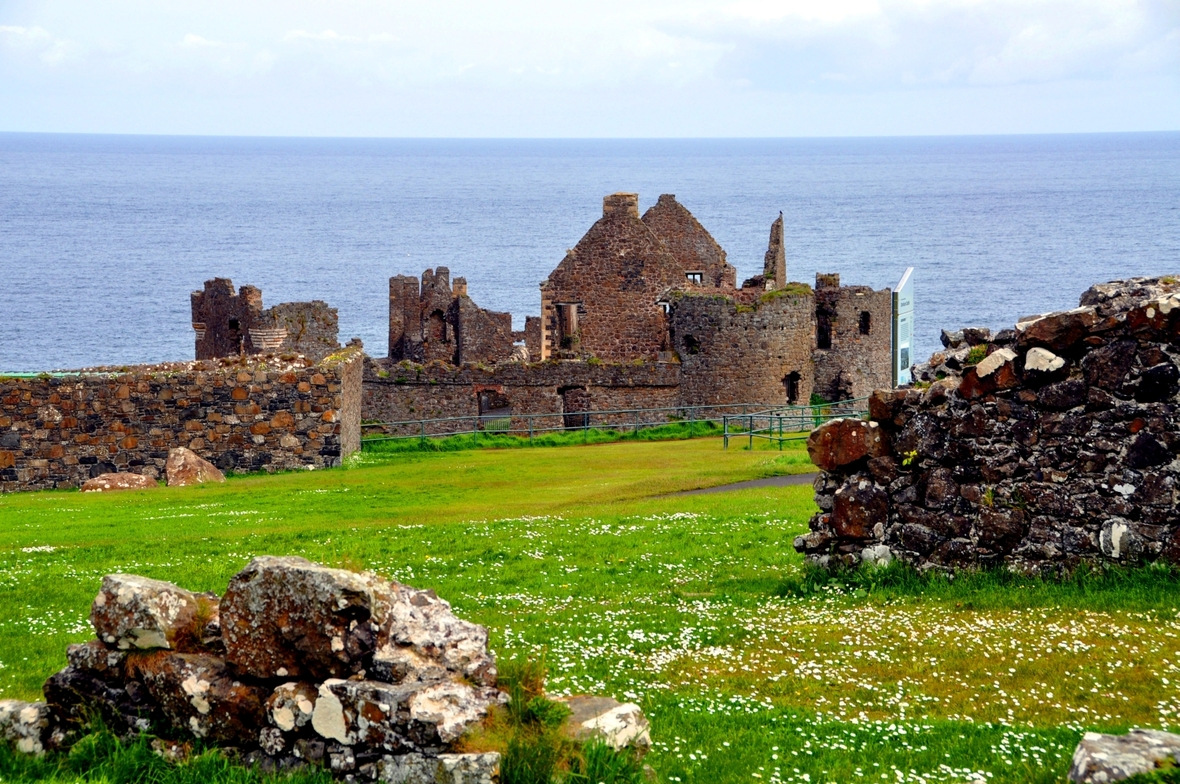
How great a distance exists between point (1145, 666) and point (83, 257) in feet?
567

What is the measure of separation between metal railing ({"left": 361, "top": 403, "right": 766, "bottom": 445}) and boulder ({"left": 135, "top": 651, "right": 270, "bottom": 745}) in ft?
115

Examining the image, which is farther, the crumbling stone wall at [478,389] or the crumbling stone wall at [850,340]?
the crumbling stone wall at [850,340]

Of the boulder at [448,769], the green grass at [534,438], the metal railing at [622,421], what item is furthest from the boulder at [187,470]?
the boulder at [448,769]

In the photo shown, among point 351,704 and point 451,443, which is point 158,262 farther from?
point 351,704

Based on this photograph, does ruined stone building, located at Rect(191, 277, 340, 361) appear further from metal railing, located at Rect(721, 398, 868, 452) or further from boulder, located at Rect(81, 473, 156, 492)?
boulder, located at Rect(81, 473, 156, 492)

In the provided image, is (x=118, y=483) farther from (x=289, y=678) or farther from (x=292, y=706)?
(x=292, y=706)

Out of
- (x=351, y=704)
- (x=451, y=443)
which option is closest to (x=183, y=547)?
(x=351, y=704)

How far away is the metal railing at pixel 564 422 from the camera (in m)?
44.9

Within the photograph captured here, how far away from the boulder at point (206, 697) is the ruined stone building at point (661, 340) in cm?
3595

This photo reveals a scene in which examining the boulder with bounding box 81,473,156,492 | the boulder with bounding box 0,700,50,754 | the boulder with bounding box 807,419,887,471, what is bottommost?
the boulder with bounding box 81,473,156,492

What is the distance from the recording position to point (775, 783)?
347 inches

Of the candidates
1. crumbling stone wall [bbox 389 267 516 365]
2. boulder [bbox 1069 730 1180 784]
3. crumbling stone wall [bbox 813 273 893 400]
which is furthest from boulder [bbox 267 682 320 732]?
crumbling stone wall [bbox 389 267 516 365]

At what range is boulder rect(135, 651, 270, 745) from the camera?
8.75m

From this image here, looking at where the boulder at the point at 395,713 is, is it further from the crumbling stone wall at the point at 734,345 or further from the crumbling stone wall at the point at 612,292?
the crumbling stone wall at the point at 612,292
